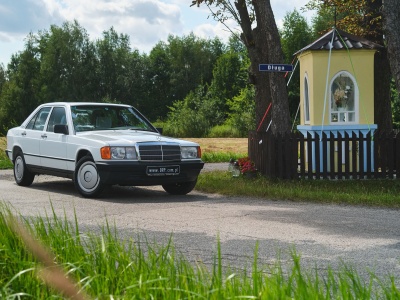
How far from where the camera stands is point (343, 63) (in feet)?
63.9

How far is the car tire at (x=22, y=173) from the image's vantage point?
16.9 metres

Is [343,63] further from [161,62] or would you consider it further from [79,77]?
[161,62]

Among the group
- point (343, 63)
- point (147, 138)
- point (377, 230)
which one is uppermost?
point (343, 63)

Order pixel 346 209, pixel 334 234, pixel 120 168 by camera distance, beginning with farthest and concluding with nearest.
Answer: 1. pixel 120 168
2. pixel 346 209
3. pixel 334 234

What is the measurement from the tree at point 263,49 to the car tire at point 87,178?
221 inches

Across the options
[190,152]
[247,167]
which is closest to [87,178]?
[190,152]

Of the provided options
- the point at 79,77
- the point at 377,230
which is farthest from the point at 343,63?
the point at 79,77

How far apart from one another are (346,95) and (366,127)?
0.96 meters

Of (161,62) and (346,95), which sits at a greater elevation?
(161,62)

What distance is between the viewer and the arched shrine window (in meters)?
19.8

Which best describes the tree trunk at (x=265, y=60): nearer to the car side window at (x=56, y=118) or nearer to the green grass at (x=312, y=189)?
the green grass at (x=312, y=189)

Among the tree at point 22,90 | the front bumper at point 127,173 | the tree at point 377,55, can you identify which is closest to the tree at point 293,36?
the tree at point 22,90

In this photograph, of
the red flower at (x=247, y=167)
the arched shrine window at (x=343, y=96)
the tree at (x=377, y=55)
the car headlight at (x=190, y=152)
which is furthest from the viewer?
the tree at (x=377, y=55)

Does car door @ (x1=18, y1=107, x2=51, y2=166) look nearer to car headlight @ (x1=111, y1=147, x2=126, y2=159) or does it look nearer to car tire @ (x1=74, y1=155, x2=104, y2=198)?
car tire @ (x1=74, y1=155, x2=104, y2=198)
